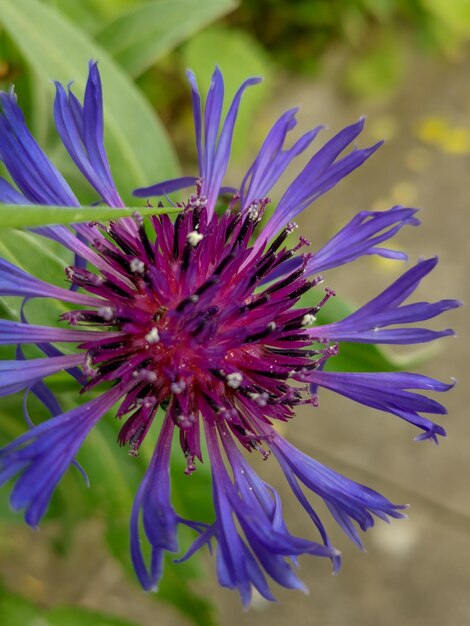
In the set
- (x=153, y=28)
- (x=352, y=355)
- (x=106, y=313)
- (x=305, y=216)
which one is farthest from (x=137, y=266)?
(x=305, y=216)

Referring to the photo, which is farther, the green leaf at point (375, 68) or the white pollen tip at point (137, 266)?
the green leaf at point (375, 68)

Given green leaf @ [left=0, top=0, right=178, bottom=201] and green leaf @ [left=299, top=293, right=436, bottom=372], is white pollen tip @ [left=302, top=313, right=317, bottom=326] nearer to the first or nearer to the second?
green leaf @ [left=299, top=293, right=436, bottom=372]

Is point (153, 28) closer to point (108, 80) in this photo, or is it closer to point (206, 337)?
point (108, 80)

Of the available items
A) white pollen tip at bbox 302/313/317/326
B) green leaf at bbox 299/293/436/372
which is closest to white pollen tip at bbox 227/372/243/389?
white pollen tip at bbox 302/313/317/326

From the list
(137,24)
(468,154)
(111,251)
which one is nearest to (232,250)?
(111,251)

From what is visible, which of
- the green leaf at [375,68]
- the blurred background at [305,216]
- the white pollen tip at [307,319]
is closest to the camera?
the white pollen tip at [307,319]

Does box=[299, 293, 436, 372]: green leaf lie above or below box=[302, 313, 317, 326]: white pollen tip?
above

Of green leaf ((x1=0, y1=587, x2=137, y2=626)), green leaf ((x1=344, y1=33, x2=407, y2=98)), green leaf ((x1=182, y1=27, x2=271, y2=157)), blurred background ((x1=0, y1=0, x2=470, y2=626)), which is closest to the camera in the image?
blurred background ((x1=0, y1=0, x2=470, y2=626))

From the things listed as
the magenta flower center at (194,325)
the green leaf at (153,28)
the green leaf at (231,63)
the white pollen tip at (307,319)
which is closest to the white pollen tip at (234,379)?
the magenta flower center at (194,325)

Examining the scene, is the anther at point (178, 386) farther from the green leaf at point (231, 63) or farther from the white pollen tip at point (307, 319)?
the green leaf at point (231, 63)
